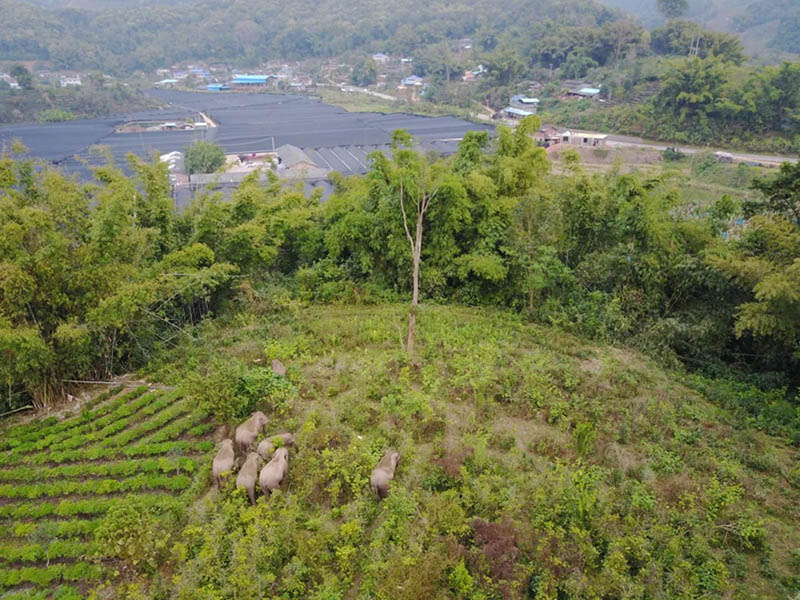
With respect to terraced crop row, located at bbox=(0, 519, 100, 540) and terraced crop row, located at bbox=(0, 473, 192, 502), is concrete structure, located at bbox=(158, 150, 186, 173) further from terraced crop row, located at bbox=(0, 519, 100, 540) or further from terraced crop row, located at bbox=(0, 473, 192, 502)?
terraced crop row, located at bbox=(0, 519, 100, 540)

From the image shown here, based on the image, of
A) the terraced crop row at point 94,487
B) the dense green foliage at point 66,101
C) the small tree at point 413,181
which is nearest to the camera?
the terraced crop row at point 94,487

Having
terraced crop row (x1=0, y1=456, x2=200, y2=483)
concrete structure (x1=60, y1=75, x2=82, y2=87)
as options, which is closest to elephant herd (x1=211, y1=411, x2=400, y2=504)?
terraced crop row (x1=0, y1=456, x2=200, y2=483)

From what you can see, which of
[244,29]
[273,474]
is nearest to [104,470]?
[273,474]

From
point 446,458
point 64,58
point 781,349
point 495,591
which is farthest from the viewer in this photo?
point 64,58

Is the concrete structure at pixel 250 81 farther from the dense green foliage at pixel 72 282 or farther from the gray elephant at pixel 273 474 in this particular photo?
the gray elephant at pixel 273 474

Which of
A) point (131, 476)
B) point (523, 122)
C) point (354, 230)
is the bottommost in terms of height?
point (131, 476)

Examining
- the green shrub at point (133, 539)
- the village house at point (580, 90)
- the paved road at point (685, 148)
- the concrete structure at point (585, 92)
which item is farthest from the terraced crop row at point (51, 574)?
the concrete structure at point (585, 92)

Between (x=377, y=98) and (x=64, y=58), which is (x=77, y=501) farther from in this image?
(x=64, y=58)

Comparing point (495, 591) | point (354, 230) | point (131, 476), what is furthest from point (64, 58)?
point (495, 591)
